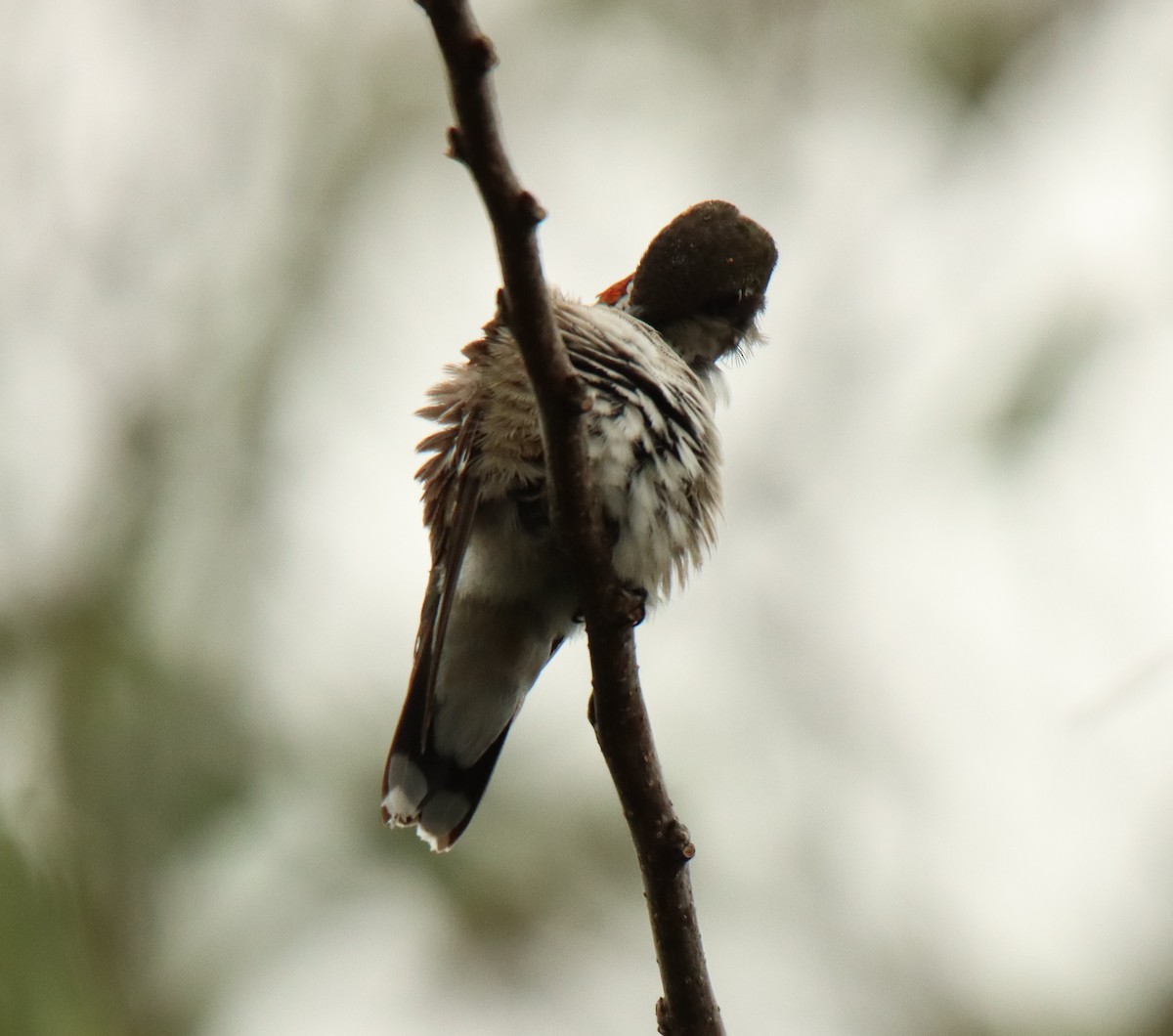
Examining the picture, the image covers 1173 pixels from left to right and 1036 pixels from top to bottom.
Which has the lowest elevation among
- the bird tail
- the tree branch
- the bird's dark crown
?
the tree branch

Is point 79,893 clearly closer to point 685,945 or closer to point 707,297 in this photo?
point 685,945

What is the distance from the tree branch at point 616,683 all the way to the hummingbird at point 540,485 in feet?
1.10

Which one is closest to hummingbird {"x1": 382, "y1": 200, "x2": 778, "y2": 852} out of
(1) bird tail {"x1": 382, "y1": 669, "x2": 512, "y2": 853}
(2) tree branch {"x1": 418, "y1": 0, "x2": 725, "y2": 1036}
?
(1) bird tail {"x1": 382, "y1": 669, "x2": 512, "y2": 853}

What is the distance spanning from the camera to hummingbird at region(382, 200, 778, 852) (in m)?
3.70

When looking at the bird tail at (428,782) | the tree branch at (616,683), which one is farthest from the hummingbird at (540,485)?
the tree branch at (616,683)

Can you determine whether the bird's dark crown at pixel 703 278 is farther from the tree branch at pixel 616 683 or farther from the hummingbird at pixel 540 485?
the tree branch at pixel 616 683

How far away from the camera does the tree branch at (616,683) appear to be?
2635 mm

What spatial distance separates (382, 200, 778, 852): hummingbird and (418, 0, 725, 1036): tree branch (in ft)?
1.10

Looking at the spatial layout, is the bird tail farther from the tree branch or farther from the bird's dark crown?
the bird's dark crown

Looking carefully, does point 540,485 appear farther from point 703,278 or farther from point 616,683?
point 703,278

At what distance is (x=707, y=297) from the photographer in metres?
4.39

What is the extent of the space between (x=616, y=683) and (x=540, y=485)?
30.4 inches

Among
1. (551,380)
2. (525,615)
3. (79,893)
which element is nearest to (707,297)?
(525,615)

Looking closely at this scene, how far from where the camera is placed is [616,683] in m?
3.04
